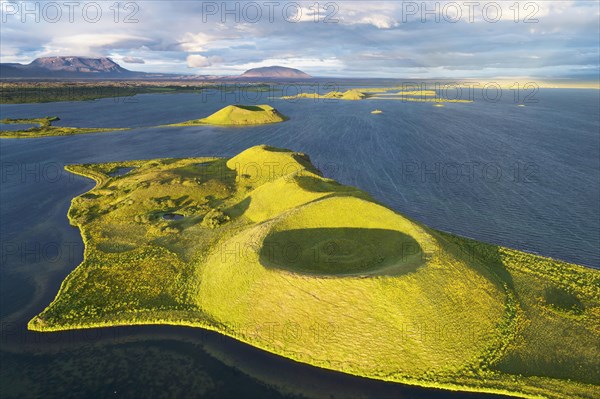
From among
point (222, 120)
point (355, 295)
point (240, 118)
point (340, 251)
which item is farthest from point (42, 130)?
point (355, 295)

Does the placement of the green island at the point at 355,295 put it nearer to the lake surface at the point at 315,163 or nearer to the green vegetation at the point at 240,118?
the lake surface at the point at 315,163

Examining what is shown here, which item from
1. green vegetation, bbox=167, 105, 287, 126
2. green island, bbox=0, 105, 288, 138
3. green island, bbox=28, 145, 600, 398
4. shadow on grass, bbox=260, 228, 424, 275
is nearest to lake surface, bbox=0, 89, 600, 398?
green island, bbox=28, 145, 600, 398

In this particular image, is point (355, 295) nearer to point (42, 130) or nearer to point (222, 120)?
point (222, 120)

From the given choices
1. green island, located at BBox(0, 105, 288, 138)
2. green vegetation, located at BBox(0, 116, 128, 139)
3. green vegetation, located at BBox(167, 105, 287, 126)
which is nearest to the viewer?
green vegetation, located at BBox(0, 116, 128, 139)

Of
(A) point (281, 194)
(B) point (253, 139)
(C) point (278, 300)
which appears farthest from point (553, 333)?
(B) point (253, 139)

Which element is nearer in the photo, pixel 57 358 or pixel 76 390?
pixel 76 390

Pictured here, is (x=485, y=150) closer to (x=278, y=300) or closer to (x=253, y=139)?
(x=253, y=139)

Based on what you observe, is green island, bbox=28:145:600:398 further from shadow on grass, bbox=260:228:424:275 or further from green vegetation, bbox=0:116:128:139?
green vegetation, bbox=0:116:128:139
